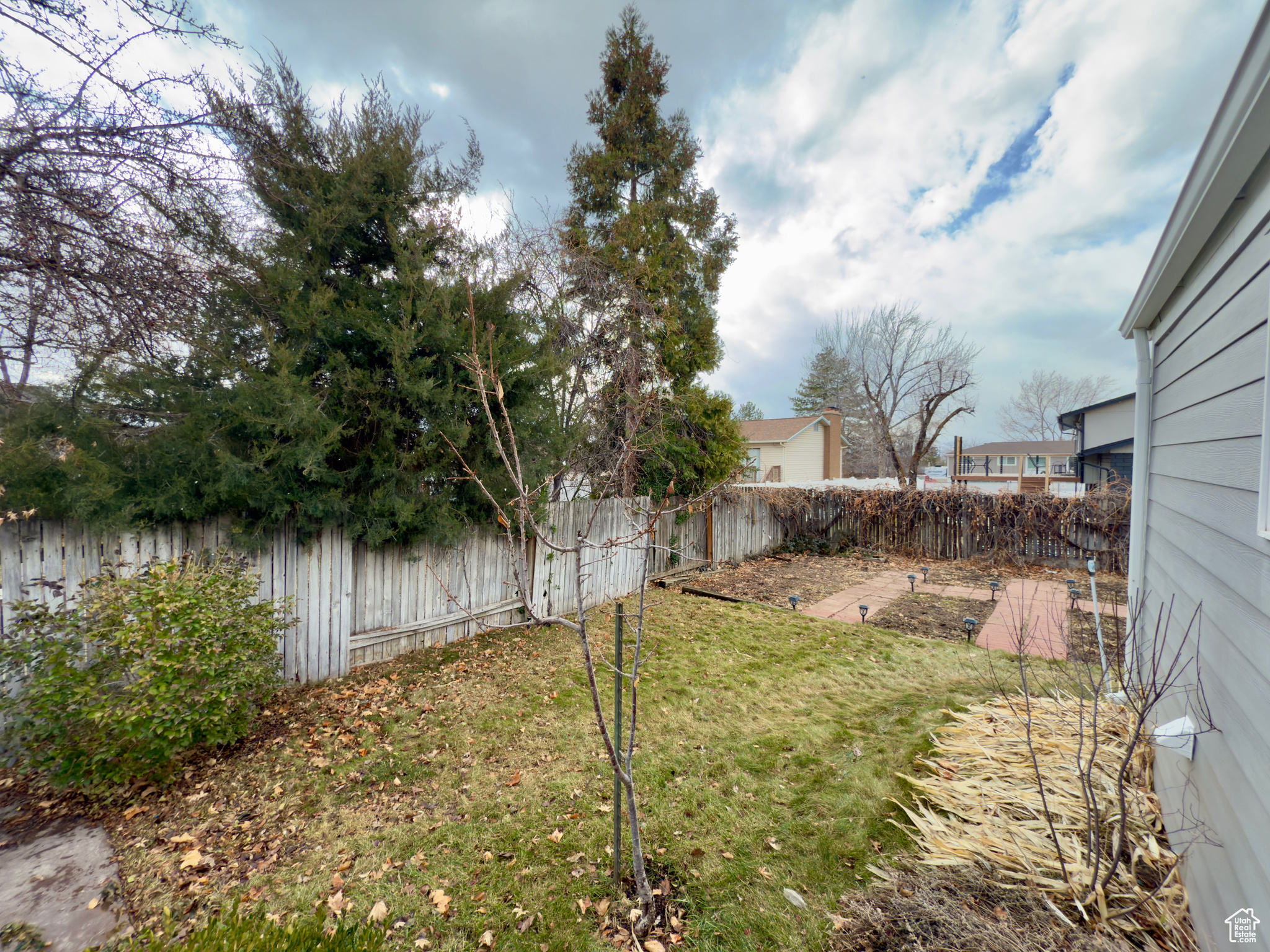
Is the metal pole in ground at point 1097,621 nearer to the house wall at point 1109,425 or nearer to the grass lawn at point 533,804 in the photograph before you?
the grass lawn at point 533,804

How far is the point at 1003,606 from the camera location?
688 cm

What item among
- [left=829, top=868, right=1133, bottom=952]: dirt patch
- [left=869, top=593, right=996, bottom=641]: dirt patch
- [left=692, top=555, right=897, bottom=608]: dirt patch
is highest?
[left=829, top=868, right=1133, bottom=952]: dirt patch

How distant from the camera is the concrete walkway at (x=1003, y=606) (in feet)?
17.5

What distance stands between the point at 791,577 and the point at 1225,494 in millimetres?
7318

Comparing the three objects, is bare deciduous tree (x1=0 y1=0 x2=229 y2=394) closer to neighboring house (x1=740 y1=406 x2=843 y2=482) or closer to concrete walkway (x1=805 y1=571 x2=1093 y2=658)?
concrete walkway (x1=805 y1=571 x2=1093 y2=658)

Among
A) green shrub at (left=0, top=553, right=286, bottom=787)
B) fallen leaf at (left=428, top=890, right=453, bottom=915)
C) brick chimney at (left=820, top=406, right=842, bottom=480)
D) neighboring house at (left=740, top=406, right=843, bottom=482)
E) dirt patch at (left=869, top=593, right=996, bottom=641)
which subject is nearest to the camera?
fallen leaf at (left=428, top=890, right=453, bottom=915)

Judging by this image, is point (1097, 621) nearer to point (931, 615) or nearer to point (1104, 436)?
point (931, 615)

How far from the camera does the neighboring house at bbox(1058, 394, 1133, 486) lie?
12922 millimetres

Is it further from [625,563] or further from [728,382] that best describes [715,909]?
[728,382]

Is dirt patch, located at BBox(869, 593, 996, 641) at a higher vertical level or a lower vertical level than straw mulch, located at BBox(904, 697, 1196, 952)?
lower

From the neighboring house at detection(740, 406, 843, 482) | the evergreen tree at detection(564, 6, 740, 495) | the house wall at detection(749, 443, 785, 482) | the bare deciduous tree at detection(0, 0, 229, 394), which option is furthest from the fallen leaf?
the house wall at detection(749, 443, 785, 482)

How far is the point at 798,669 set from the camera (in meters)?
4.58

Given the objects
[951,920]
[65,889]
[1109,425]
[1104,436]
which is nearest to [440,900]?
[65,889]

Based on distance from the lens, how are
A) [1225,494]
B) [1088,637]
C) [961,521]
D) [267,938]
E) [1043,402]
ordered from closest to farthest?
[267,938] → [1225,494] → [1088,637] → [961,521] → [1043,402]
